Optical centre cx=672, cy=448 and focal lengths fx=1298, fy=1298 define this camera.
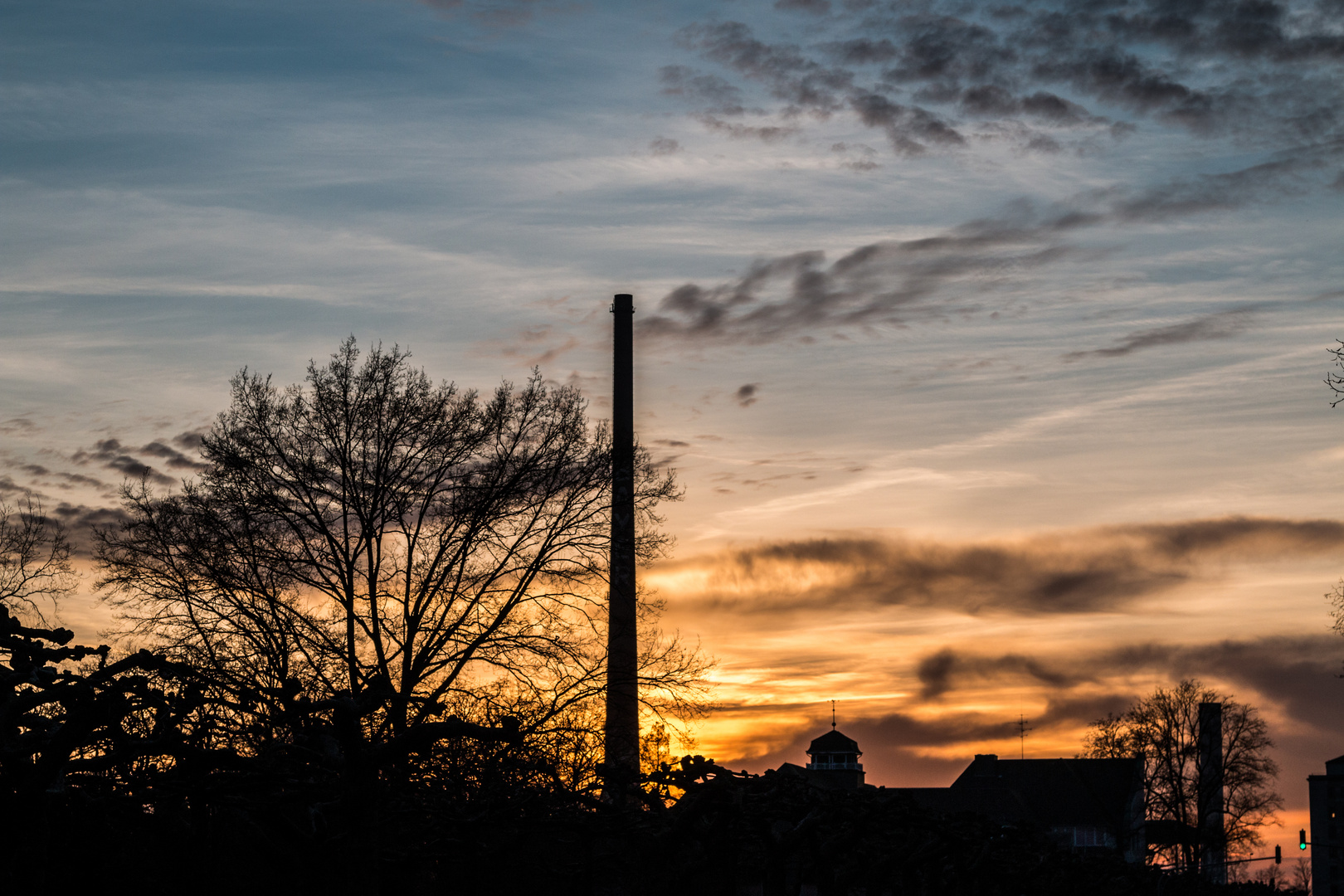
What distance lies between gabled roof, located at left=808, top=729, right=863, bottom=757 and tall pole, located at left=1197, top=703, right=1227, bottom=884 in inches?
1861

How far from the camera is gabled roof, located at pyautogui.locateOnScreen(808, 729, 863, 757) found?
375ft

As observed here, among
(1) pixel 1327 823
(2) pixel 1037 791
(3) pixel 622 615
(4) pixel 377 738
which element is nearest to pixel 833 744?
(2) pixel 1037 791

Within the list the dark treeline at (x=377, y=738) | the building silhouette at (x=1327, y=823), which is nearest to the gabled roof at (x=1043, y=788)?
the building silhouette at (x=1327, y=823)

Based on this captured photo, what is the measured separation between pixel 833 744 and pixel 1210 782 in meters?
52.6

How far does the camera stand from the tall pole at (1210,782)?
211ft

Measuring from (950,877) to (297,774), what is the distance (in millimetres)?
18932

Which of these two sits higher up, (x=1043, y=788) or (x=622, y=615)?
(x=622, y=615)

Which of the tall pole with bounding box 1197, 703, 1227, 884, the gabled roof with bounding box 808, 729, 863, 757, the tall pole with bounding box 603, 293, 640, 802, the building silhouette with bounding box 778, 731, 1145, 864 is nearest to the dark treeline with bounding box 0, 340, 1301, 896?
the tall pole with bounding box 603, 293, 640, 802

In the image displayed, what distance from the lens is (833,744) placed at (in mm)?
114875

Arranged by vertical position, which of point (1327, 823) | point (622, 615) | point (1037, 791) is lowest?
point (1327, 823)

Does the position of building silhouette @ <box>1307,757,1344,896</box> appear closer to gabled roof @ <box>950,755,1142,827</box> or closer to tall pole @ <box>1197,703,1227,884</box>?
gabled roof @ <box>950,755,1142,827</box>

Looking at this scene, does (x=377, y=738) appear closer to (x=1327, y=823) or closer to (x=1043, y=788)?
(x=1043, y=788)

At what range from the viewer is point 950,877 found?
974 inches

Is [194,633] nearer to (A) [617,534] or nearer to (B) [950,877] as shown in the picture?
(A) [617,534]
